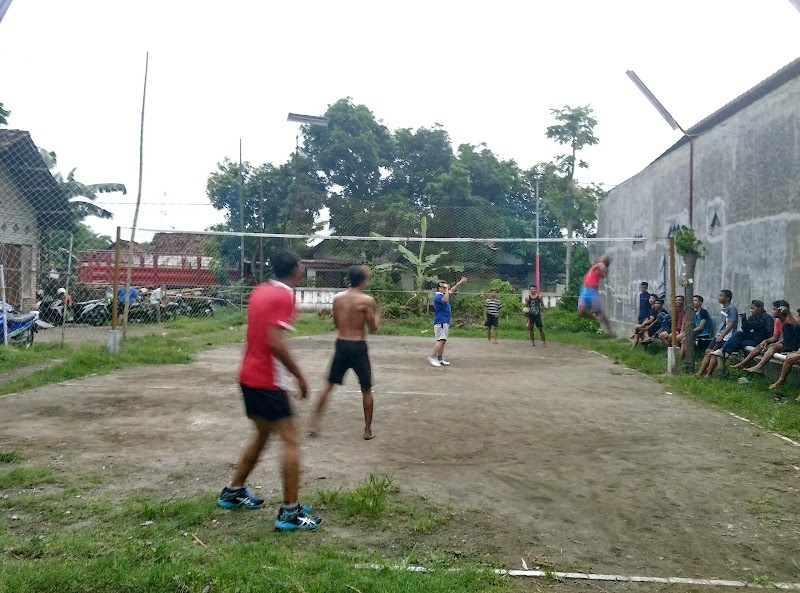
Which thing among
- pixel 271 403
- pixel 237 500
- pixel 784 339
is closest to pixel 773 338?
pixel 784 339

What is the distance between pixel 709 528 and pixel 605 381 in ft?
20.3

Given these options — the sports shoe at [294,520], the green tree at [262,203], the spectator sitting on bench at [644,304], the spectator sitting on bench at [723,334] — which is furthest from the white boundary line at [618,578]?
the green tree at [262,203]

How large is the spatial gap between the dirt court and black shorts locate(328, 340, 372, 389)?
0.58m

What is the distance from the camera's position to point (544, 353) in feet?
47.0

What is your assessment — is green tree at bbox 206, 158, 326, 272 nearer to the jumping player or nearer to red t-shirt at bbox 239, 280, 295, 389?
the jumping player

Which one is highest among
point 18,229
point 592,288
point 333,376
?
point 18,229

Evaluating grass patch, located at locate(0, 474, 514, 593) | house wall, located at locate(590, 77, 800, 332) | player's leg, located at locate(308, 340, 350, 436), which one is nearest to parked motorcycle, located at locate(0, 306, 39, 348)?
player's leg, located at locate(308, 340, 350, 436)

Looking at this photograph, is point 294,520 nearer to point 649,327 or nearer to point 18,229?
point 649,327

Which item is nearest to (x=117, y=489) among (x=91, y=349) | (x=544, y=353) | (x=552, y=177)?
(x=91, y=349)

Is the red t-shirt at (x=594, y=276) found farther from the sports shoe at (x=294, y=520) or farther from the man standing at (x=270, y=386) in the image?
the sports shoe at (x=294, y=520)

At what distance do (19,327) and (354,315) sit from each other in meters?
8.44

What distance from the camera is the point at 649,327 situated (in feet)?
43.3

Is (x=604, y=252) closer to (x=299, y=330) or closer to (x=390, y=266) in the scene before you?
(x=390, y=266)

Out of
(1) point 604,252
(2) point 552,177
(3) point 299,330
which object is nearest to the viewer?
(3) point 299,330
